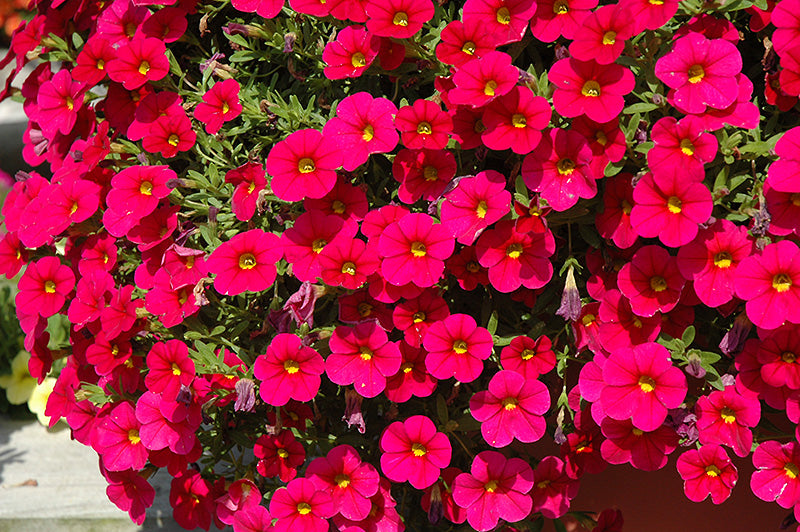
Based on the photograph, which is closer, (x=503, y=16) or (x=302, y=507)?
(x=503, y=16)

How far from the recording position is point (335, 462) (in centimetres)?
Answer: 161

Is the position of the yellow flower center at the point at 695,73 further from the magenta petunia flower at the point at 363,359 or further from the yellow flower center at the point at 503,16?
the magenta petunia flower at the point at 363,359

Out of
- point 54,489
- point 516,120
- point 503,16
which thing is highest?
point 503,16

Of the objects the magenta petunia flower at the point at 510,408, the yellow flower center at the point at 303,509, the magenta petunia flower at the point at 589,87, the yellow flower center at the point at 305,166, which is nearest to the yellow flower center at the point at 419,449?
the magenta petunia flower at the point at 510,408

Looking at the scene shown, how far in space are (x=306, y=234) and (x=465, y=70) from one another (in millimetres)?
406

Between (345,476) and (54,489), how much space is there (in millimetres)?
1592

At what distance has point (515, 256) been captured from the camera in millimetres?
1485

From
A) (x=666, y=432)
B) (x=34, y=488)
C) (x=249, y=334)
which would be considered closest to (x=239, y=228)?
(x=249, y=334)

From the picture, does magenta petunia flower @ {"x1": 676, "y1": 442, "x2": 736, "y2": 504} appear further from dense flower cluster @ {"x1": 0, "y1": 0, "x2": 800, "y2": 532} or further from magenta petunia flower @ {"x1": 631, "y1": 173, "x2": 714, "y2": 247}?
magenta petunia flower @ {"x1": 631, "y1": 173, "x2": 714, "y2": 247}

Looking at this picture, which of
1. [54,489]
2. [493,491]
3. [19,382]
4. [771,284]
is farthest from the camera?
[19,382]

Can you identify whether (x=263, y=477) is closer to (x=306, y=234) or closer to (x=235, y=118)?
(x=306, y=234)

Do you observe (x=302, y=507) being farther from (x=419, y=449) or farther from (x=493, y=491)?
(x=493, y=491)

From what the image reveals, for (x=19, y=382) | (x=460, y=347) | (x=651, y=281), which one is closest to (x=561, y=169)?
(x=651, y=281)

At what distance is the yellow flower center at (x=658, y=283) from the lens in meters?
1.48
